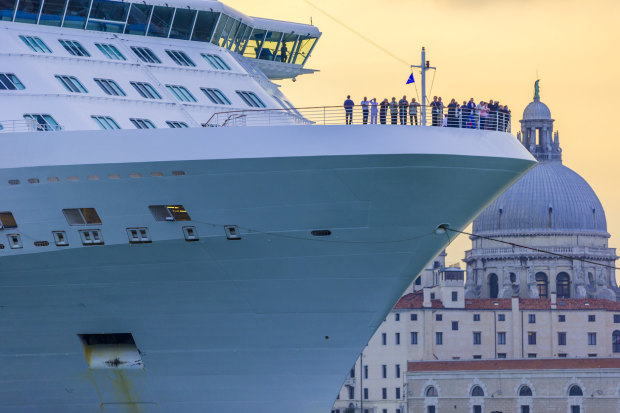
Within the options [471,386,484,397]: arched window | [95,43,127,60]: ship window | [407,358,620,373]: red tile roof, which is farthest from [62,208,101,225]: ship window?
[471,386,484,397]: arched window

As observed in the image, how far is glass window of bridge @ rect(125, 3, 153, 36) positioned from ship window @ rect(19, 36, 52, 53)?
6.22ft

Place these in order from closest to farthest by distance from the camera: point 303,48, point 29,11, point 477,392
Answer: point 29,11 < point 303,48 < point 477,392

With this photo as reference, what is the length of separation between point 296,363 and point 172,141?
4.61 metres

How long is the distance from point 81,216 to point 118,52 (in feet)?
13.8

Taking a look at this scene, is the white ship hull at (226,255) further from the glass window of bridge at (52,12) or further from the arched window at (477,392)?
the arched window at (477,392)

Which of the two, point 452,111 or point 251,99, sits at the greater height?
point 251,99

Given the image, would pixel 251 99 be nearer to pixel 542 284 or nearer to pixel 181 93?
pixel 181 93

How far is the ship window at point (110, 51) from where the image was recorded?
2892 cm

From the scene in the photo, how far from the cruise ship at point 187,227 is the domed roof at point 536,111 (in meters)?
118

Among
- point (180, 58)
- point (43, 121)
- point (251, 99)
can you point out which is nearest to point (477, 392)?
point (251, 99)

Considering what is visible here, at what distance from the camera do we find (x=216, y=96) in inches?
1158

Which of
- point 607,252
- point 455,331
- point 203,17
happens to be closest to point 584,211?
point 607,252

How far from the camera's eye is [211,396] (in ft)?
89.7

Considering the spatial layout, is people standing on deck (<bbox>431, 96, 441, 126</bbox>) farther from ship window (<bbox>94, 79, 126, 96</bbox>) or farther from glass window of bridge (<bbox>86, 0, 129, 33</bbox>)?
glass window of bridge (<bbox>86, 0, 129, 33</bbox>)
